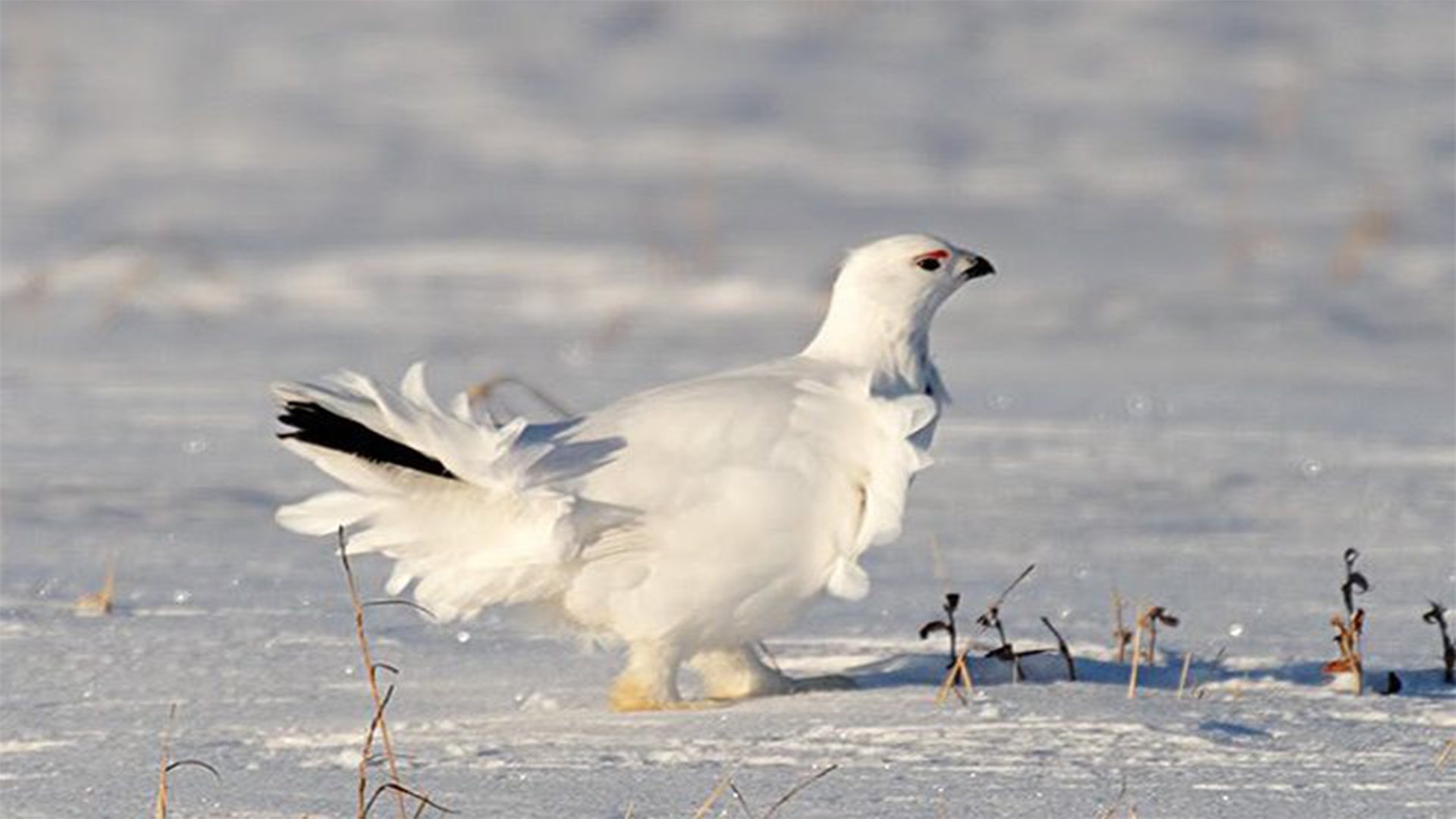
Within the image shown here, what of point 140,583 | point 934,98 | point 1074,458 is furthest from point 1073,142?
point 140,583

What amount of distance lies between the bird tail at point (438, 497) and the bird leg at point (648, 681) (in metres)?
0.15

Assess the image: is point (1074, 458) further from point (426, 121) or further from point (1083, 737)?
point (426, 121)

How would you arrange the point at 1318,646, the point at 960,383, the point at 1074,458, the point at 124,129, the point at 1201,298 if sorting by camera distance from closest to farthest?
the point at 1318,646, the point at 1074,458, the point at 960,383, the point at 1201,298, the point at 124,129

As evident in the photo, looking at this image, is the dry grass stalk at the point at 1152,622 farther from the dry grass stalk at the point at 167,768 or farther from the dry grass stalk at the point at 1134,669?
the dry grass stalk at the point at 167,768

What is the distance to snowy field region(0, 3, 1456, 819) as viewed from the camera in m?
3.47

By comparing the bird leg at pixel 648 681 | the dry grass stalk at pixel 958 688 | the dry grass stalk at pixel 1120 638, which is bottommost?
the bird leg at pixel 648 681

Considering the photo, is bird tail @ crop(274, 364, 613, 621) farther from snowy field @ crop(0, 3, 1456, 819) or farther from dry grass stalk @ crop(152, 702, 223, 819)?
dry grass stalk @ crop(152, 702, 223, 819)

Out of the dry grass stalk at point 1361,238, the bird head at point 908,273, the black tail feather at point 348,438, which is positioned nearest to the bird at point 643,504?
the black tail feather at point 348,438

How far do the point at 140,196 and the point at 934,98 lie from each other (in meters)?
3.90

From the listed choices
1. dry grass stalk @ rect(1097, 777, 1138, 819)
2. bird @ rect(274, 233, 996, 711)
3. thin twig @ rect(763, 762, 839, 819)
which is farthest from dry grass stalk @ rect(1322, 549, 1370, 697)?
thin twig @ rect(763, 762, 839, 819)

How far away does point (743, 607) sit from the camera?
385 cm

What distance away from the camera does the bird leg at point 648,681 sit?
3.88 metres

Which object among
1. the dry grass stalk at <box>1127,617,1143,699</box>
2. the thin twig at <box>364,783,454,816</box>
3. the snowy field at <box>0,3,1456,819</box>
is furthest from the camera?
the dry grass stalk at <box>1127,617,1143,699</box>

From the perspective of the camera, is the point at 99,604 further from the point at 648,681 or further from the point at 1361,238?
the point at 1361,238
